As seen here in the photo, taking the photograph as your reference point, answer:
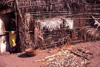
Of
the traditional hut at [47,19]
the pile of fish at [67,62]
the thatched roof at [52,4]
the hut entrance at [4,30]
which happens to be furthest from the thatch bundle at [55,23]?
the hut entrance at [4,30]

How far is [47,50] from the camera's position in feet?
16.3

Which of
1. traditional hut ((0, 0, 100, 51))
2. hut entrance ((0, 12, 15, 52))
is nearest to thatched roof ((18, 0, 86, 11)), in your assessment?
traditional hut ((0, 0, 100, 51))

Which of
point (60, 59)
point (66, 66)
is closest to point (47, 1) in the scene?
point (60, 59)

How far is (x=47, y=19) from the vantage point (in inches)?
192

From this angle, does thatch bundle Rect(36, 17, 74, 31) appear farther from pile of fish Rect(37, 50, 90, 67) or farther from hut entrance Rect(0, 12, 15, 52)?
hut entrance Rect(0, 12, 15, 52)

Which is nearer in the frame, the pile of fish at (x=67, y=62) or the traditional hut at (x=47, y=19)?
the pile of fish at (x=67, y=62)

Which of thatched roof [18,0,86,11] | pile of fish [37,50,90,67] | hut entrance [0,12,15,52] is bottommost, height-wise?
pile of fish [37,50,90,67]

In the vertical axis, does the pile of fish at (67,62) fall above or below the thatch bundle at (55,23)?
below

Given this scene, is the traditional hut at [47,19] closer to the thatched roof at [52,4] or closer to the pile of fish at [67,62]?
the thatched roof at [52,4]

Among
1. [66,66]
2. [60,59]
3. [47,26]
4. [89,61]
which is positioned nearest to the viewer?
[66,66]

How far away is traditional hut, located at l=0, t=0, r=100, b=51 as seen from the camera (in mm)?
4643

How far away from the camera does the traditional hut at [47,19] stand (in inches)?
183

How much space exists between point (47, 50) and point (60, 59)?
4.38ft

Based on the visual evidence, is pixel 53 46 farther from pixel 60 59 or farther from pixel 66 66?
pixel 66 66
